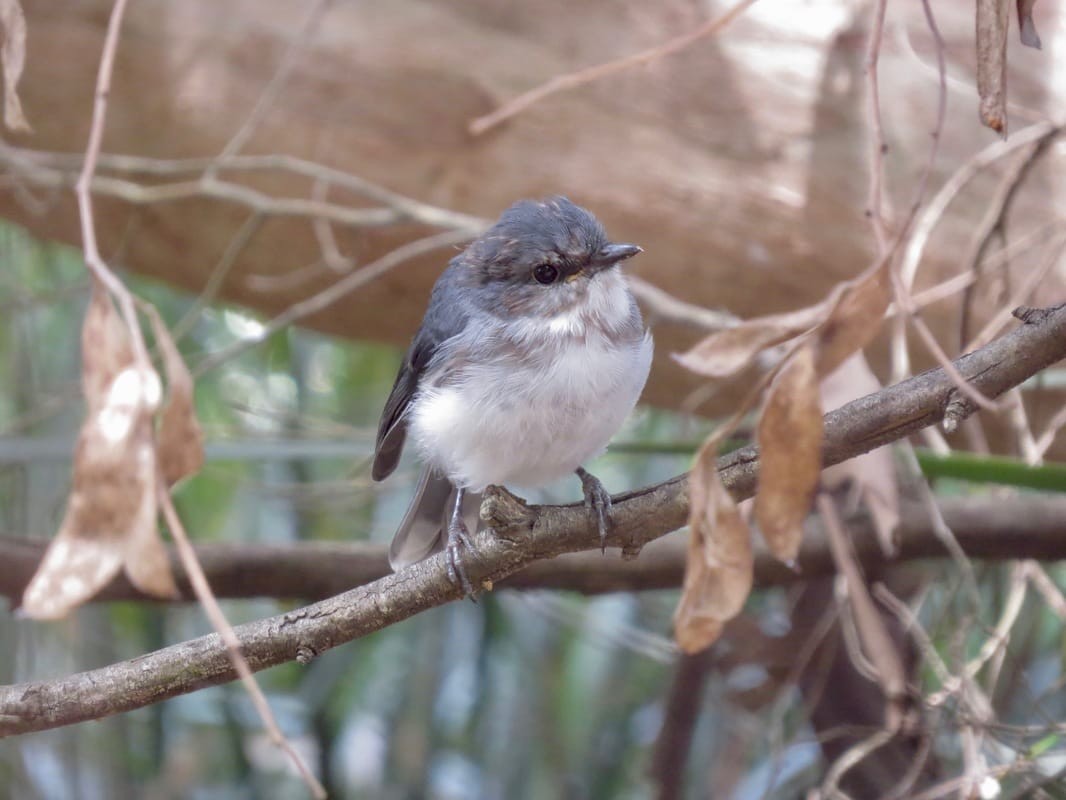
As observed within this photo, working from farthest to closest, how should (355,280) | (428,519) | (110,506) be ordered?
1. (355,280)
2. (428,519)
3. (110,506)

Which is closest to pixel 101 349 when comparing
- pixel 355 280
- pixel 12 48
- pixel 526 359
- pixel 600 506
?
pixel 12 48

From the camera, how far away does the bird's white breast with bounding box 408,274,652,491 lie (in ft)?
7.96

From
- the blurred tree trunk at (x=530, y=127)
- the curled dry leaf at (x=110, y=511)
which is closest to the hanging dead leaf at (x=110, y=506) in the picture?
the curled dry leaf at (x=110, y=511)

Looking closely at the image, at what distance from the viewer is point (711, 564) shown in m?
1.37

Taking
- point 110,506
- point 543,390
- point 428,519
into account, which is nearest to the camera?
point 110,506

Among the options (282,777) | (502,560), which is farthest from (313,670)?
(502,560)

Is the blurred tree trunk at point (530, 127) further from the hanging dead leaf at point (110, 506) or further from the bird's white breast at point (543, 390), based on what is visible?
the hanging dead leaf at point (110, 506)

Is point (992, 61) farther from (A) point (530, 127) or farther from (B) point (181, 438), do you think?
(A) point (530, 127)

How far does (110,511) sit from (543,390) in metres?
1.24

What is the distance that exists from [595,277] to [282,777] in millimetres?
2841

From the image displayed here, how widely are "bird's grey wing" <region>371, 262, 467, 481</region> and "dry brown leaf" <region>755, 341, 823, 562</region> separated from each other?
1403mm

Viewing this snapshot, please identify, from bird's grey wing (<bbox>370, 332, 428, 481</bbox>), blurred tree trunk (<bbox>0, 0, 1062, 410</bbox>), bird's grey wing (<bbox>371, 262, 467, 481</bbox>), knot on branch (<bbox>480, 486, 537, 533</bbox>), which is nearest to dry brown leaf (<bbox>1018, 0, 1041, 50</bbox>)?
knot on branch (<bbox>480, 486, 537, 533</bbox>)

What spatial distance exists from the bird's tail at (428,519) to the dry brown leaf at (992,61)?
1.65 metres

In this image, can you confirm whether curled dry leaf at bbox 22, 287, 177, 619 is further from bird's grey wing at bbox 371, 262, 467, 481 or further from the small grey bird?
bird's grey wing at bbox 371, 262, 467, 481
